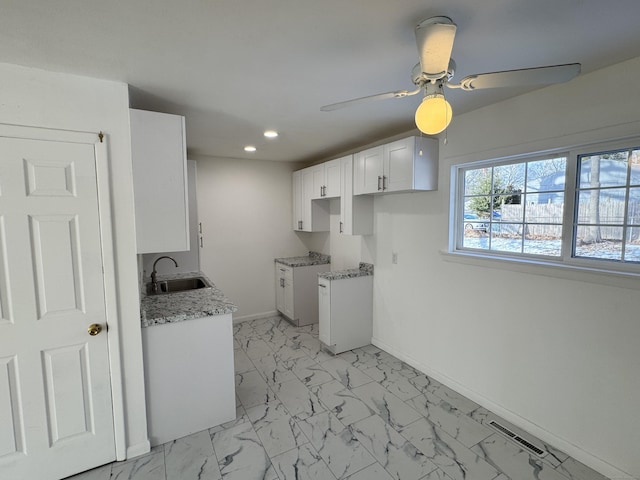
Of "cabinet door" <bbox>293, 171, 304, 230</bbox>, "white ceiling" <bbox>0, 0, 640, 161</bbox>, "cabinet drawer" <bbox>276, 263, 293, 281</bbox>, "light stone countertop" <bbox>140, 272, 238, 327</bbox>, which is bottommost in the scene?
"cabinet drawer" <bbox>276, 263, 293, 281</bbox>

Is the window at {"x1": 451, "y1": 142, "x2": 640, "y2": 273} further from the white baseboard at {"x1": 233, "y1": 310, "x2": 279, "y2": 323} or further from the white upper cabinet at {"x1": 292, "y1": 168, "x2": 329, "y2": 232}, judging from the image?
the white baseboard at {"x1": 233, "y1": 310, "x2": 279, "y2": 323}

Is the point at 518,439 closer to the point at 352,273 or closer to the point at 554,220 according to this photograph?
the point at 554,220

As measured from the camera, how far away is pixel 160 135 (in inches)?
81.1

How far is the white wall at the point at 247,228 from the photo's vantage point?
4328 millimetres

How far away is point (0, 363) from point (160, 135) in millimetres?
1563

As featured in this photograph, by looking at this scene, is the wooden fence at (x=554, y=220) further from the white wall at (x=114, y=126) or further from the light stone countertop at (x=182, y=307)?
the white wall at (x=114, y=126)

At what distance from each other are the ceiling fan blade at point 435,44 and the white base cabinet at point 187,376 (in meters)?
2.02

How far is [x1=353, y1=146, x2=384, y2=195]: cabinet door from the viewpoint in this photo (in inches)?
123

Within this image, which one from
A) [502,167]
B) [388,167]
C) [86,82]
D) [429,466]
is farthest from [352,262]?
[86,82]

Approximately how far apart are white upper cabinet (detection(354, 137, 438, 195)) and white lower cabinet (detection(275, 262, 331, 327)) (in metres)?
1.66

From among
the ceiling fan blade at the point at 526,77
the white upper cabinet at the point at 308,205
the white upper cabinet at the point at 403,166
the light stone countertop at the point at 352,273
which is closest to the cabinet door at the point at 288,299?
the white upper cabinet at the point at 308,205

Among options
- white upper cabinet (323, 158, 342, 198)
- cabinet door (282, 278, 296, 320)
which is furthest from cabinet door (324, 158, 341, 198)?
cabinet door (282, 278, 296, 320)

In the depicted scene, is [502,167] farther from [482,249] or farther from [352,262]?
[352,262]

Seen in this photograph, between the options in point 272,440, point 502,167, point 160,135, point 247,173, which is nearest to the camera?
point 160,135
